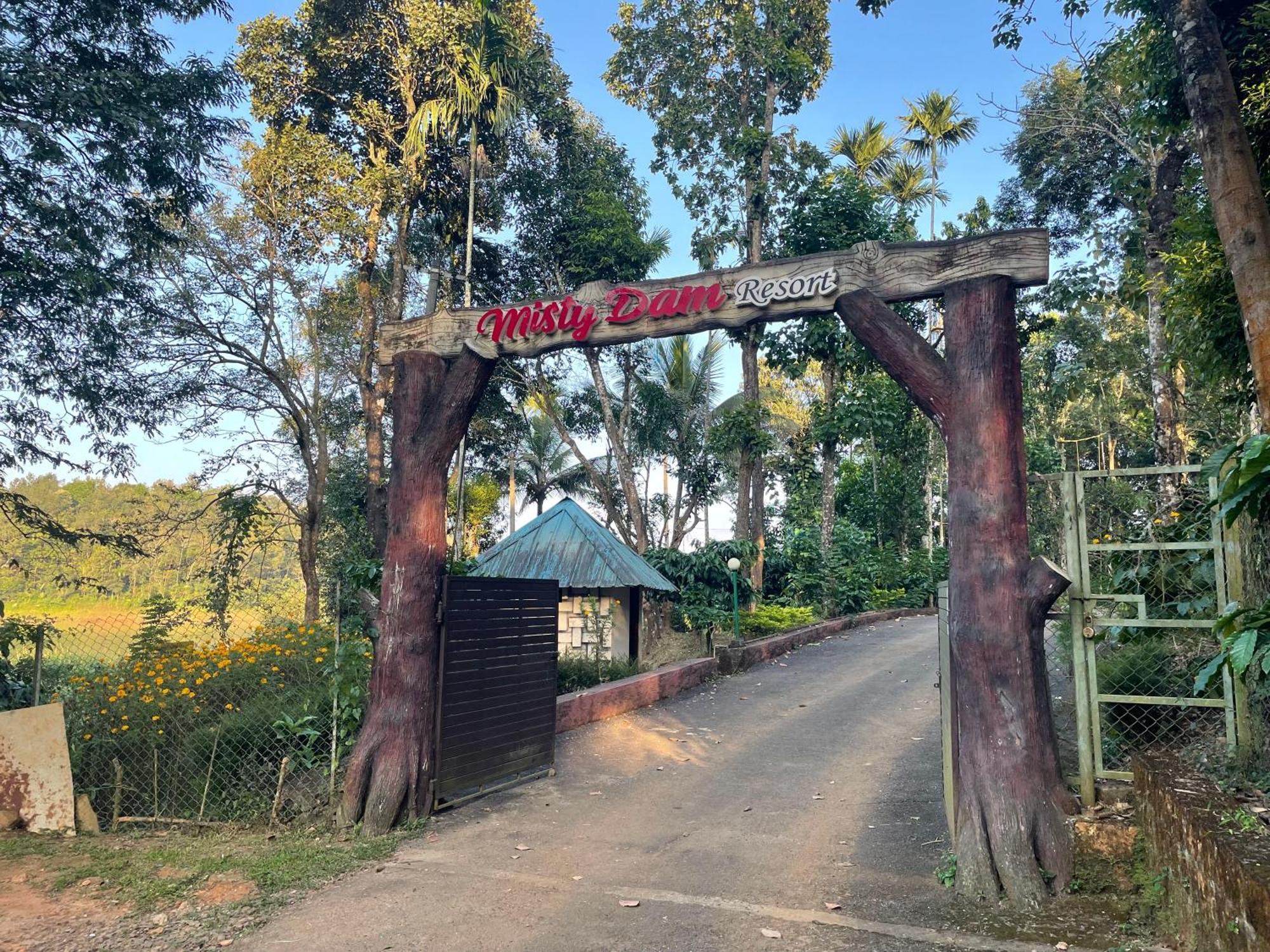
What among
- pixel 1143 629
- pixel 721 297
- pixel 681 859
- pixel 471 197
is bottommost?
pixel 681 859

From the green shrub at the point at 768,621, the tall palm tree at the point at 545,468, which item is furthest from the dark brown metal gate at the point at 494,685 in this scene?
the tall palm tree at the point at 545,468

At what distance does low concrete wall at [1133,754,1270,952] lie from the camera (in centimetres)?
287

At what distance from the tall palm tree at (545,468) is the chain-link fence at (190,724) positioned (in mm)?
28604

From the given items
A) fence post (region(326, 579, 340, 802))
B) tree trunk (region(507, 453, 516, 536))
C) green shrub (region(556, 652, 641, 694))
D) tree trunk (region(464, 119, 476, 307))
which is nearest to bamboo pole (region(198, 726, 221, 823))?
fence post (region(326, 579, 340, 802))

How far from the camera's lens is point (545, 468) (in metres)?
37.3

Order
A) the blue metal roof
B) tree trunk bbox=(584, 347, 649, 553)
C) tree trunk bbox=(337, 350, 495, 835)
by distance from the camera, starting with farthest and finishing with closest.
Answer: tree trunk bbox=(584, 347, 649, 553)
the blue metal roof
tree trunk bbox=(337, 350, 495, 835)

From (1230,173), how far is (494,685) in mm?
6338

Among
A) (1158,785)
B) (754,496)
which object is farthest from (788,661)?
(1158,785)

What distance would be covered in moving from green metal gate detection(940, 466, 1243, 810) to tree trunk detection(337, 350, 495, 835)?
3815 mm

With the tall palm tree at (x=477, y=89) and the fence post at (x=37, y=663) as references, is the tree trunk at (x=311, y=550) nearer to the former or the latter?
the tall palm tree at (x=477, y=89)

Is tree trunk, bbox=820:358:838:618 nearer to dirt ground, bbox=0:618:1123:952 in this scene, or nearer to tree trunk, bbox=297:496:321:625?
tree trunk, bbox=297:496:321:625

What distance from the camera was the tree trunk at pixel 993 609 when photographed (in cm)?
463

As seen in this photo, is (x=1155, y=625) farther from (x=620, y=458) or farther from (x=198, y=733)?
(x=620, y=458)

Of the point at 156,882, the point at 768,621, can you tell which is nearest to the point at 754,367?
the point at 768,621
